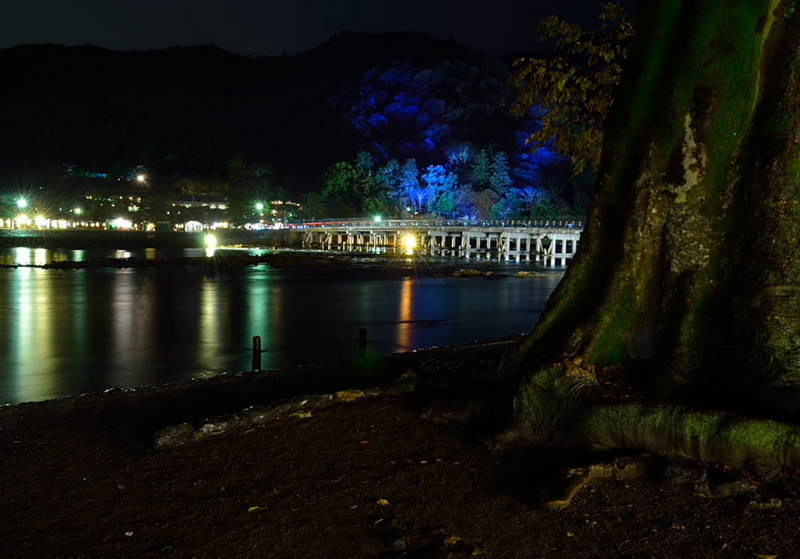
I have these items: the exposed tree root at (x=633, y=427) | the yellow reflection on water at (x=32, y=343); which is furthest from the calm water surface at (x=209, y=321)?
the exposed tree root at (x=633, y=427)

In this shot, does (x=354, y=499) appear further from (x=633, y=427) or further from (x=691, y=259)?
(x=691, y=259)

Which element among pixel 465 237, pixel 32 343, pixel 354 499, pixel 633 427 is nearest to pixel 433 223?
pixel 465 237

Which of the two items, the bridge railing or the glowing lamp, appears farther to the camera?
the glowing lamp

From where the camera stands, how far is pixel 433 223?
83.9 meters

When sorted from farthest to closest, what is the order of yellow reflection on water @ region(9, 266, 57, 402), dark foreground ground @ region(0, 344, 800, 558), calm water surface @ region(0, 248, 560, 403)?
calm water surface @ region(0, 248, 560, 403) → yellow reflection on water @ region(9, 266, 57, 402) → dark foreground ground @ region(0, 344, 800, 558)

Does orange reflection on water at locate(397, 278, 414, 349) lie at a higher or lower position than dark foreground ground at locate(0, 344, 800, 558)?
lower

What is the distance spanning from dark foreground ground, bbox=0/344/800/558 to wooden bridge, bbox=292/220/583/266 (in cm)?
5454

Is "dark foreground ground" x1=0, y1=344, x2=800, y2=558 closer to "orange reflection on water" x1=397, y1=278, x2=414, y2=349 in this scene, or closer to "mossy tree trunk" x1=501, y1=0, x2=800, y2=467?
"mossy tree trunk" x1=501, y1=0, x2=800, y2=467

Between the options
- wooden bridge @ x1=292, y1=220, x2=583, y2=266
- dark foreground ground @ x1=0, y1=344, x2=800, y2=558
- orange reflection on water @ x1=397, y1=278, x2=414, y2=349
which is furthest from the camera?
wooden bridge @ x1=292, y1=220, x2=583, y2=266

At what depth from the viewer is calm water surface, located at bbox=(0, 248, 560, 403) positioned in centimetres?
1466

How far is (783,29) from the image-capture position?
5.57 m

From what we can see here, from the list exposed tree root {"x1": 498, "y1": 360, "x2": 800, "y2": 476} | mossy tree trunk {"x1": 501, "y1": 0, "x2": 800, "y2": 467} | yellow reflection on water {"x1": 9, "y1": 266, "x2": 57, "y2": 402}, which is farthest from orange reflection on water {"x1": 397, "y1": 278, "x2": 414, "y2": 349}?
exposed tree root {"x1": 498, "y1": 360, "x2": 800, "y2": 476}

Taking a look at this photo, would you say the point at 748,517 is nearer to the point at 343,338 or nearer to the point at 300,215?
the point at 343,338

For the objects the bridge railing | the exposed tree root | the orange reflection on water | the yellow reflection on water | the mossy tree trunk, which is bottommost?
the yellow reflection on water
